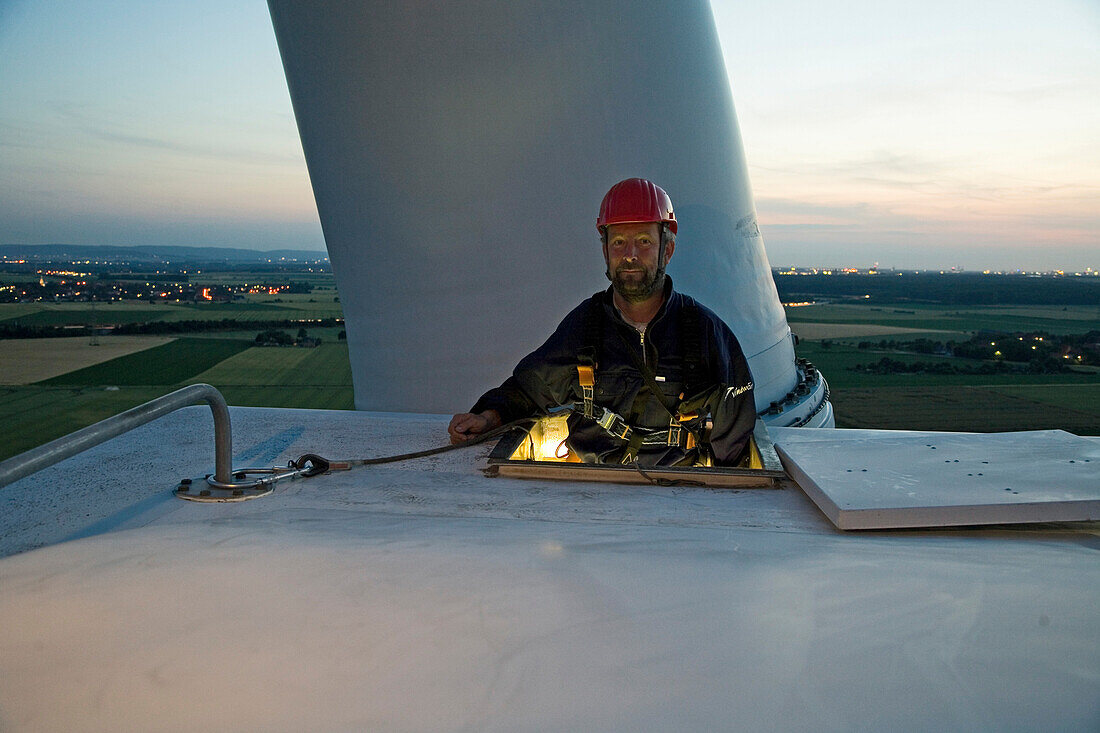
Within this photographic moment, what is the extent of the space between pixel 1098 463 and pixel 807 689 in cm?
156

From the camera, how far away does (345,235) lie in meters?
3.98

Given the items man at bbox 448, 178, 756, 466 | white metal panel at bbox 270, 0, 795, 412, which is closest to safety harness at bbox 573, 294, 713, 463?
man at bbox 448, 178, 756, 466

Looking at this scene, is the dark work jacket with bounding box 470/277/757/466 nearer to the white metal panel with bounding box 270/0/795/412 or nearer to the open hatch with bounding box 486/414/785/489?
the open hatch with bounding box 486/414/785/489

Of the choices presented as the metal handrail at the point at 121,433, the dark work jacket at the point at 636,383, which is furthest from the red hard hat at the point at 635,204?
the metal handrail at the point at 121,433

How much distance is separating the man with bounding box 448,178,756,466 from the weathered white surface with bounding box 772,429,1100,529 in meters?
0.30

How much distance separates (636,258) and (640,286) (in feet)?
→ 0.35

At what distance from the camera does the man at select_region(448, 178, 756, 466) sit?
103 inches

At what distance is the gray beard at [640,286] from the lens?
270cm

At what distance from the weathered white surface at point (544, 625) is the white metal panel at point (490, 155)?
6.57 ft

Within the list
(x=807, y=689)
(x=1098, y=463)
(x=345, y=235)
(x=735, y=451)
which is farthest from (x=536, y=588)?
(x=345, y=235)

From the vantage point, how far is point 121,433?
1.68 m

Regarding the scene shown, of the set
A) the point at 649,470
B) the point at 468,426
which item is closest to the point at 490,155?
the point at 468,426

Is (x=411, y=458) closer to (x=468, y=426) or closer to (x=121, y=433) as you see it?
(x=468, y=426)

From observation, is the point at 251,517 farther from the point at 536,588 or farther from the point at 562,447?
the point at 562,447
